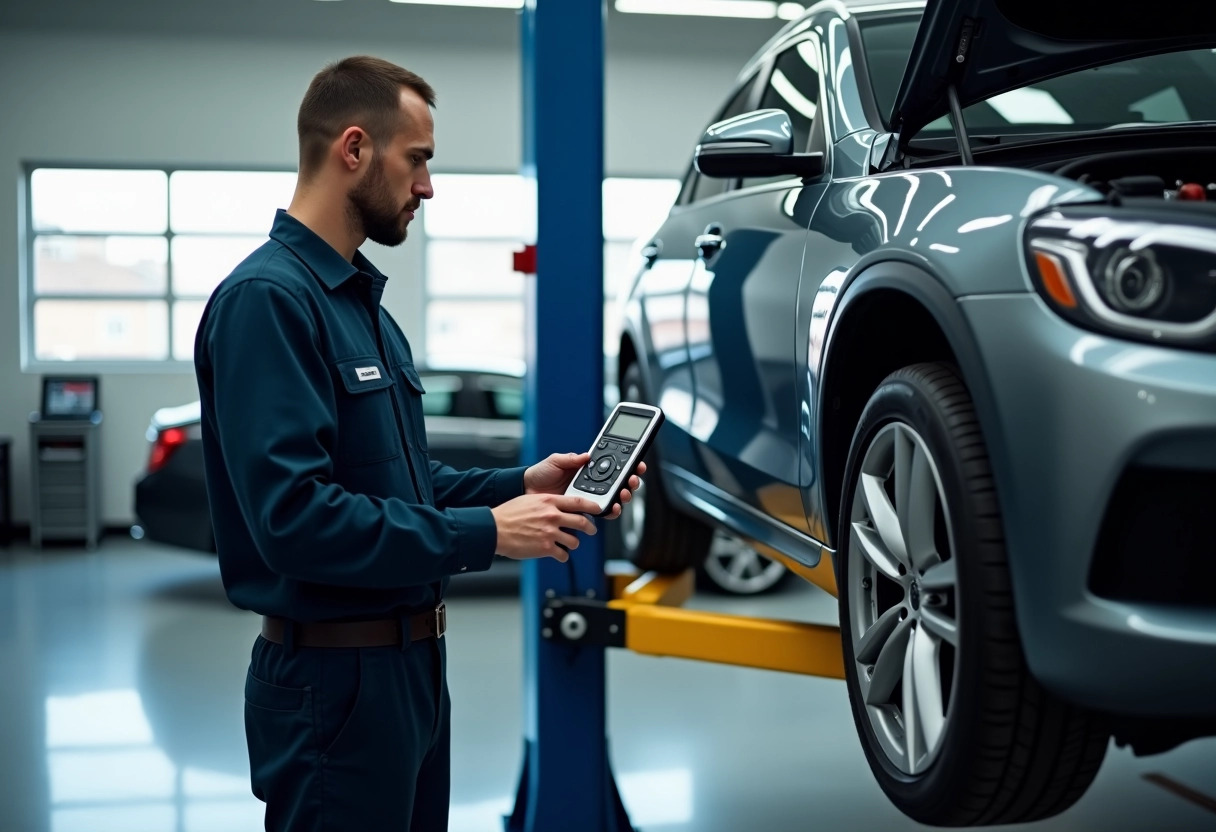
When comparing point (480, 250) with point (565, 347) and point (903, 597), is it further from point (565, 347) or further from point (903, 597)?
point (903, 597)

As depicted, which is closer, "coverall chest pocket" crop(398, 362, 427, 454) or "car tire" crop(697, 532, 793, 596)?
"coverall chest pocket" crop(398, 362, 427, 454)

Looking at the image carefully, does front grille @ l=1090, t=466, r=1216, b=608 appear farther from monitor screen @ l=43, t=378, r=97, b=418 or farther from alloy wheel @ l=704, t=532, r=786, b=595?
monitor screen @ l=43, t=378, r=97, b=418

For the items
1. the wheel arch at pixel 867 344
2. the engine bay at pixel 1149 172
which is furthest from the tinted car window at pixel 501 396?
the engine bay at pixel 1149 172

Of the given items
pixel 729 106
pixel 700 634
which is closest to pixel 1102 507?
pixel 700 634

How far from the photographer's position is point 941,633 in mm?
1569

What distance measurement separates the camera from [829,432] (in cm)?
199

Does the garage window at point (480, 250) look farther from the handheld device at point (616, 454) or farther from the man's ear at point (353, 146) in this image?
the man's ear at point (353, 146)

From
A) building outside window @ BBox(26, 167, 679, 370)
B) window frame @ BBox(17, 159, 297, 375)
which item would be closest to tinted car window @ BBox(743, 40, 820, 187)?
building outside window @ BBox(26, 167, 679, 370)

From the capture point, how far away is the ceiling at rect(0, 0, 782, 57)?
873cm

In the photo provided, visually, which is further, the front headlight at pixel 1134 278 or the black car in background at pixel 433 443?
the black car in background at pixel 433 443

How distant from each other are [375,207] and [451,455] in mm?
4933

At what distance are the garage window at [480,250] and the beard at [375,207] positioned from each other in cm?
778

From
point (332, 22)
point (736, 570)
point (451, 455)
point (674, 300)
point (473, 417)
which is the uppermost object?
point (332, 22)

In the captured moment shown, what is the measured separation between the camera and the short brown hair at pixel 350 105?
1.65 m
